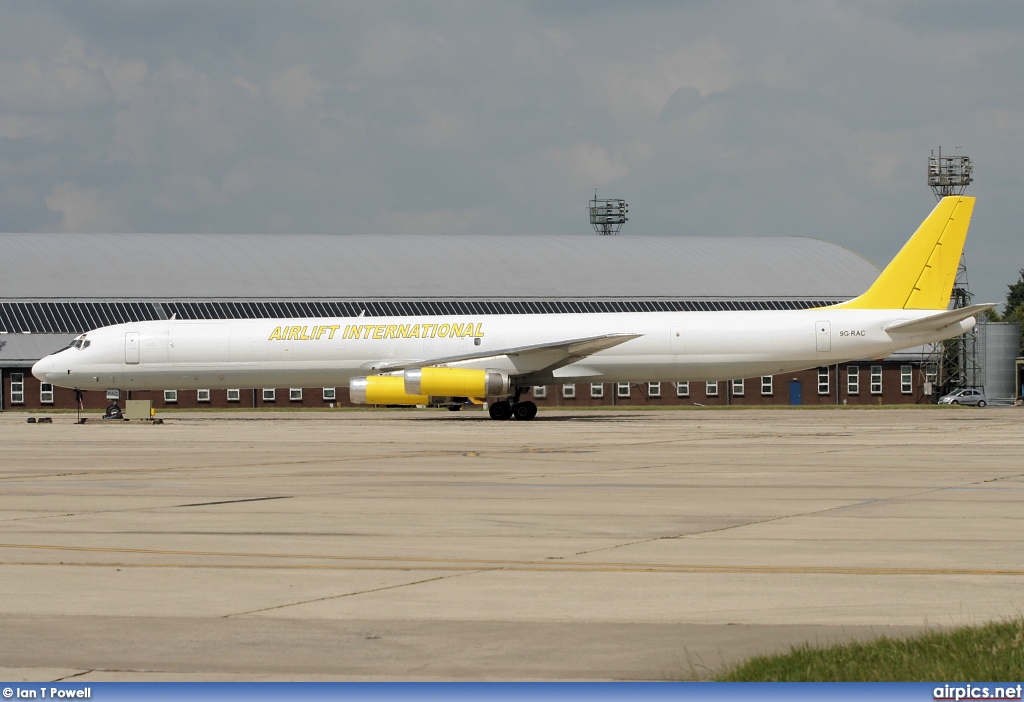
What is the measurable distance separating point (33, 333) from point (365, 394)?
40748 mm

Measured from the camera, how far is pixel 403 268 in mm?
83250

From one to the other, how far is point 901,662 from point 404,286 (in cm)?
7459

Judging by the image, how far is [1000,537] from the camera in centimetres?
1288

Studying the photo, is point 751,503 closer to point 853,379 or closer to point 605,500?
point 605,500

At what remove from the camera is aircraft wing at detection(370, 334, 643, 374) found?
43500 mm

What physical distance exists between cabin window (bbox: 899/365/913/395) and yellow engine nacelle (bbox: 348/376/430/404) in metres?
46.0

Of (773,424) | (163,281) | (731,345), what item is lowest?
(773,424)

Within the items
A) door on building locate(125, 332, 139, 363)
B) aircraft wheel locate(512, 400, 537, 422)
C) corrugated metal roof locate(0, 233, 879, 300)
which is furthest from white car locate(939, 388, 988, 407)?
door on building locate(125, 332, 139, 363)

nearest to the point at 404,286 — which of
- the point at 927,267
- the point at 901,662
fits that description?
the point at 927,267

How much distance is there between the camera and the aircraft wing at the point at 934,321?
140 ft

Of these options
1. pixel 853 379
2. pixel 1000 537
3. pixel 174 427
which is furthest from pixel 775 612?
pixel 853 379

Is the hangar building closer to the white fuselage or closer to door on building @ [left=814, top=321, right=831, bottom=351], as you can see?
the white fuselage

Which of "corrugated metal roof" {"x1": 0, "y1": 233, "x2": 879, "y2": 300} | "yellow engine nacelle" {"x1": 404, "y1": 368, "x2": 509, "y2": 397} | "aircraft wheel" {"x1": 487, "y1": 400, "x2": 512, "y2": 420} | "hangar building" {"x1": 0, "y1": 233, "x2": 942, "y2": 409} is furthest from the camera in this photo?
"corrugated metal roof" {"x1": 0, "y1": 233, "x2": 879, "y2": 300}

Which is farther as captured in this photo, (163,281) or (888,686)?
(163,281)
